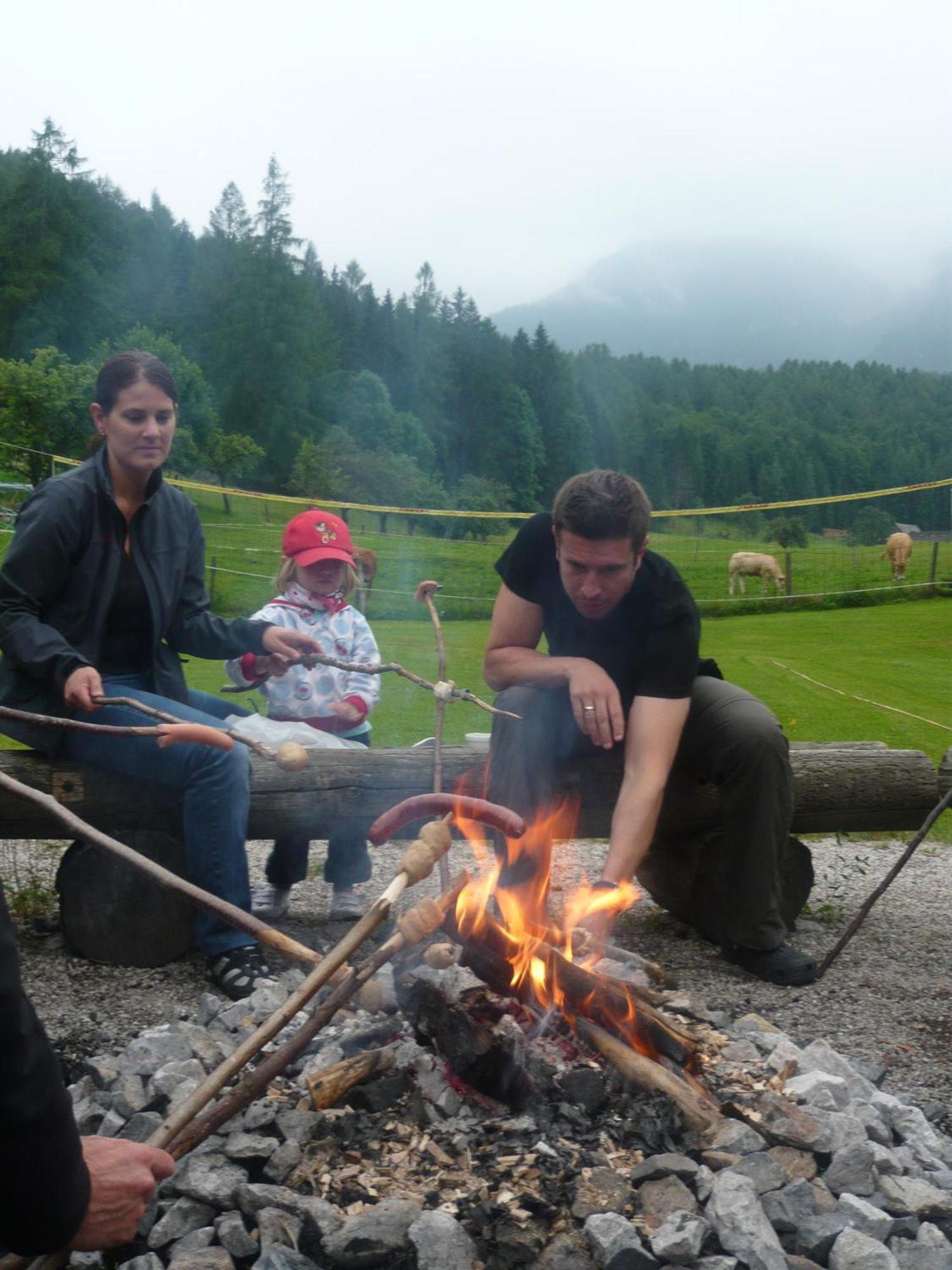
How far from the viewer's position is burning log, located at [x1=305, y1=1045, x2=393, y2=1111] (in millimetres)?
2129

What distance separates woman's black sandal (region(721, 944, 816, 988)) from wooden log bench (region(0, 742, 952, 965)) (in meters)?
0.18

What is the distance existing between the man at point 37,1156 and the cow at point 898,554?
10996 mm

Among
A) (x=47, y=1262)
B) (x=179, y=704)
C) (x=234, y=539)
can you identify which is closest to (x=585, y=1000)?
(x=47, y=1262)

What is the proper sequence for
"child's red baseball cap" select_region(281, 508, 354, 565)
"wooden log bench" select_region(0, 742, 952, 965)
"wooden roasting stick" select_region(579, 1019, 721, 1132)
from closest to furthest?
"wooden roasting stick" select_region(579, 1019, 721, 1132) < "wooden log bench" select_region(0, 742, 952, 965) < "child's red baseball cap" select_region(281, 508, 354, 565)

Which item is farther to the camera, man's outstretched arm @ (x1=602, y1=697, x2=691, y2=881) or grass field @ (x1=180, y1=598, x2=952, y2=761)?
grass field @ (x1=180, y1=598, x2=952, y2=761)

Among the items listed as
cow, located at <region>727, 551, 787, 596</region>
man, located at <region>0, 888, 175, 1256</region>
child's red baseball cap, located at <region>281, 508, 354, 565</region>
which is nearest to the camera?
man, located at <region>0, 888, 175, 1256</region>

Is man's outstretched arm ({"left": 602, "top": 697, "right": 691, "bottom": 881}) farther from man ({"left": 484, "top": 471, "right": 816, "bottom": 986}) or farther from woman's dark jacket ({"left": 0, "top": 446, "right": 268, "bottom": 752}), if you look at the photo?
woman's dark jacket ({"left": 0, "top": 446, "right": 268, "bottom": 752})

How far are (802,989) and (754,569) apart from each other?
8.51 meters

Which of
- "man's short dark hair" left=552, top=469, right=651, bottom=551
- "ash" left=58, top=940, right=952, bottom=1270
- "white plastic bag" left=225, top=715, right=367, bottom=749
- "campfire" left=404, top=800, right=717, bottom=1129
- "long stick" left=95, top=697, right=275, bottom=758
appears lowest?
"ash" left=58, top=940, right=952, bottom=1270

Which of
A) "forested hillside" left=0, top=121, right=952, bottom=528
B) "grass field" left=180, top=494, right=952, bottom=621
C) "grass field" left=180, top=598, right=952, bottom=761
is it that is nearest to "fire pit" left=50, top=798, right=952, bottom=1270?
"grass field" left=180, top=598, right=952, bottom=761

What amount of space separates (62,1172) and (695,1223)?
110 centimetres

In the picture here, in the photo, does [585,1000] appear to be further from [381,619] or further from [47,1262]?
[381,619]

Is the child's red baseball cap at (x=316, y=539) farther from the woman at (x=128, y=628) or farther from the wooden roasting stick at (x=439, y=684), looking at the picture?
the wooden roasting stick at (x=439, y=684)

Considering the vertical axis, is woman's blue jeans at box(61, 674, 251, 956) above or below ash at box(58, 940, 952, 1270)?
above
